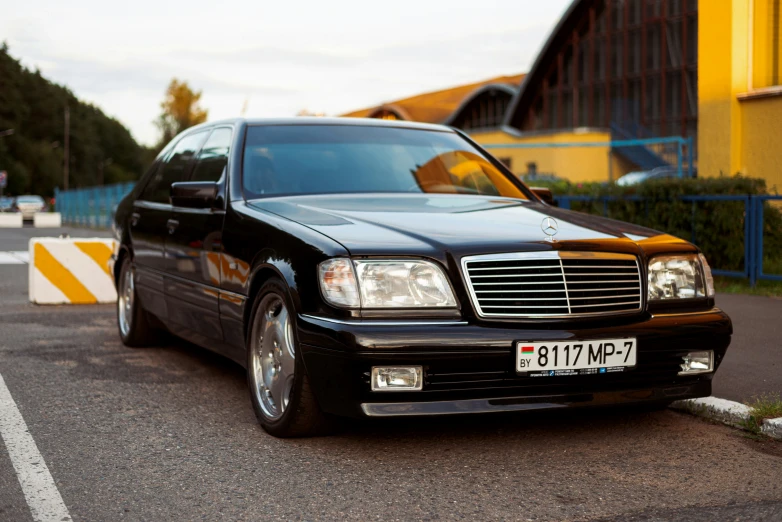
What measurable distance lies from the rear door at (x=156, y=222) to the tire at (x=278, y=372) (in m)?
1.61

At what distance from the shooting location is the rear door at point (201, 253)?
5438 mm

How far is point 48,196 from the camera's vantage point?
11144cm

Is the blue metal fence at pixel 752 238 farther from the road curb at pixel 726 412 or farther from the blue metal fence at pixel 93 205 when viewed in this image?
the blue metal fence at pixel 93 205

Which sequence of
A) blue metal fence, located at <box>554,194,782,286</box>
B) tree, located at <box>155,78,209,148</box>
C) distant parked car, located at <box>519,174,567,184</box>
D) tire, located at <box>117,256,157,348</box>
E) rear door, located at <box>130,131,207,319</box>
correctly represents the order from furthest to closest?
tree, located at <box>155,78,209,148</box> → distant parked car, located at <box>519,174,567,184</box> → blue metal fence, located at <box>554,194,782,286</box> → tire, located at <box>117,256,157,348</box> → rear door, located at <box>130,131,207,319</box>

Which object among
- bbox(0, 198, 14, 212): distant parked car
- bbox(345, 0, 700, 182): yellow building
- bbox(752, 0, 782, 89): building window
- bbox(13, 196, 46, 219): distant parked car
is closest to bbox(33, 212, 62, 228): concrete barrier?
bbox(13, 196, 46, 219): distant parked car

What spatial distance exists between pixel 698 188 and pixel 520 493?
298 inches

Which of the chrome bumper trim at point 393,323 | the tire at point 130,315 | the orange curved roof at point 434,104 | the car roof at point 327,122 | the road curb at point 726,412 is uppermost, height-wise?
the orange curved roof at point 434,104

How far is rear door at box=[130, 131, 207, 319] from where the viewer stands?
21.1ft

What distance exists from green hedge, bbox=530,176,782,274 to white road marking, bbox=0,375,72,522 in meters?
7.37

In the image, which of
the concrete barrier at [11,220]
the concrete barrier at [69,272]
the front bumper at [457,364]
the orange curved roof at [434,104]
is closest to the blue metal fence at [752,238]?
the front bumper at [457,364]

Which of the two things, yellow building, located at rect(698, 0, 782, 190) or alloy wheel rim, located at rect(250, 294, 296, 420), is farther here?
yellow building, located at rect(698, 0, 782, 190)

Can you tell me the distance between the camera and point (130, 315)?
285 inches

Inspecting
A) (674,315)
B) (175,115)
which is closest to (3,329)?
(674,315)

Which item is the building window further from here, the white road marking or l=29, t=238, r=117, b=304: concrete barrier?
the white road marking
